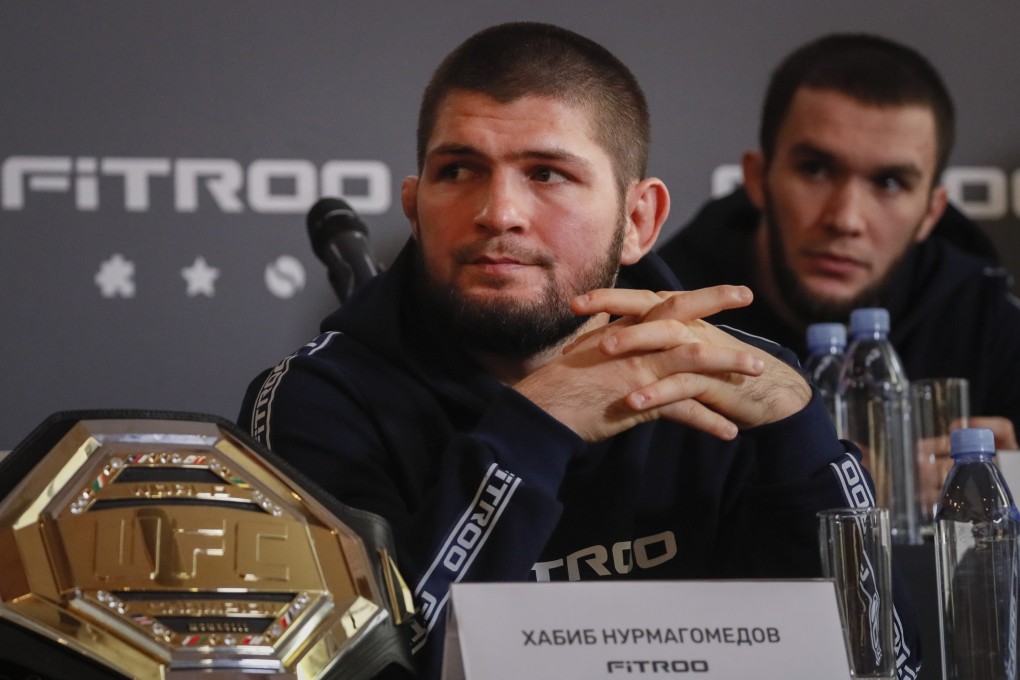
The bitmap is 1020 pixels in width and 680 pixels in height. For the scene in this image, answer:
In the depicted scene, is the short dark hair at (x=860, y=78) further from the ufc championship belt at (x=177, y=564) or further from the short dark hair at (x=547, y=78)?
the ufc championship belt at (x=177, y=564)

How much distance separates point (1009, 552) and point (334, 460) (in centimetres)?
62

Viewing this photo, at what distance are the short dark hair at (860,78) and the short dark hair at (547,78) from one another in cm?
102

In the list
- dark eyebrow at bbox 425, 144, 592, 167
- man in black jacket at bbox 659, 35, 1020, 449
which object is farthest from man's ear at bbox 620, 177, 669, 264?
man in black jacket at bbox 659, 35, 1020, 449

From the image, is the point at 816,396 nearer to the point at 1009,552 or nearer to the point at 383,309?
the point at 1009,552

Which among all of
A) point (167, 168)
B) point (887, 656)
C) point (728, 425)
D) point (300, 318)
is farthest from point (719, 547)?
point (167, 168)

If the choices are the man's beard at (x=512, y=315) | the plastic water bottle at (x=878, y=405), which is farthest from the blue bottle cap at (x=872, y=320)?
the man's beard at (x=512, y=315)

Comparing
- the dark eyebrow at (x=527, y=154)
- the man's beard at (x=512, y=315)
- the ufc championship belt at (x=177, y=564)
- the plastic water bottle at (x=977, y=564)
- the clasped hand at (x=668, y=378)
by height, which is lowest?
the plastic water bottle at (x=977, y=564)

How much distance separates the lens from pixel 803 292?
93.3 inches

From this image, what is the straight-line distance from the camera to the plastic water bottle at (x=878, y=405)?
1.75 metres

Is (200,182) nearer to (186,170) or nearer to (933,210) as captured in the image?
(186,170)

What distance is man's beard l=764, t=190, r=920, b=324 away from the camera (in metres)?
2.37

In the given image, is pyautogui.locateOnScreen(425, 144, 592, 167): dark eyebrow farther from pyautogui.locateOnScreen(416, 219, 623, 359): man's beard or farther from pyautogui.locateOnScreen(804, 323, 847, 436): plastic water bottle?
pyautogui.locateOnScreen(804, 323, 847, 436): plastic water bottle

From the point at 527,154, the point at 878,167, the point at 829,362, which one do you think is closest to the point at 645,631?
the point at 527,154

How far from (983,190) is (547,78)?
1.36m
